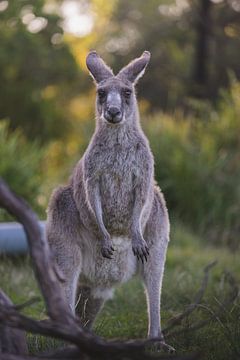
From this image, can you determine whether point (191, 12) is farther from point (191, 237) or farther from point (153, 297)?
point (153, 297)

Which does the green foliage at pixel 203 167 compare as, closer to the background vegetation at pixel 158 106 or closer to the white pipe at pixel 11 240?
the background vegetation at pixel 158 106

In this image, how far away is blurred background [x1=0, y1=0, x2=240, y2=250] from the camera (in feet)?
35.1

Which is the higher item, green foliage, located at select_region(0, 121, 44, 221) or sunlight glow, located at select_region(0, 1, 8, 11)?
sunlight glow, located at select_region(0, 1, 8, 11)

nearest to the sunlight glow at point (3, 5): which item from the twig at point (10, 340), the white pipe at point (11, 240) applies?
the white pipe at point (11, 240)

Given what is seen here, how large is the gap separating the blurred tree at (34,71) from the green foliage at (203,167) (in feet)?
10.2

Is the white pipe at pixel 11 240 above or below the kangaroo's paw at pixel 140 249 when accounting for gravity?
below

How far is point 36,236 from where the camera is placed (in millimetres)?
3088

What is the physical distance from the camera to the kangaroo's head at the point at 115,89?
4.60 metres

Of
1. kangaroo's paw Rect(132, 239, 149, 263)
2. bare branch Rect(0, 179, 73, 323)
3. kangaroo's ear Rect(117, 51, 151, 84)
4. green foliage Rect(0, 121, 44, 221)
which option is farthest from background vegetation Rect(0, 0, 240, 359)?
kangaroo's ear Rect(117, 51, 151, 84)

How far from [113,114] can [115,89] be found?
0.68 feet

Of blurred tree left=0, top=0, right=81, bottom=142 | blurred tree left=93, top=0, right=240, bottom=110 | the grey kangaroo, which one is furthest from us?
blurred tree left=93, top=0, right=240, bottom=110

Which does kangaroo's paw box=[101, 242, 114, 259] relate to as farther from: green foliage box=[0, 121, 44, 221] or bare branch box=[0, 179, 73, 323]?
green foliage box=[0, 121, 44, 221]

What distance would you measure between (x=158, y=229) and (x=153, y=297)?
476mm

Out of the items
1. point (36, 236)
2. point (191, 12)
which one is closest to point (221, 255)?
point (36, 236)
